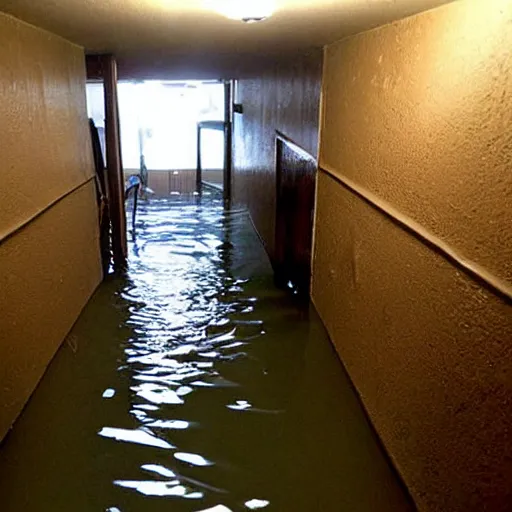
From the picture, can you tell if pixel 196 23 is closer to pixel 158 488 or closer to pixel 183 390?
pixel 183 390

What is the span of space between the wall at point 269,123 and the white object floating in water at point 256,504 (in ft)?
7.84

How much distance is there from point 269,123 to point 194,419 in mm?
3588

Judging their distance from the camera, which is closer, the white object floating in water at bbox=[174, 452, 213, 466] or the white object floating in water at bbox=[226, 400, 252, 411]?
the white object floating in water at bbox=[174, 452, 213, 466]

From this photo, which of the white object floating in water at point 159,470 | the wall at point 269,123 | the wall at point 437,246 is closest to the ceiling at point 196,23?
the wall at point 437,246

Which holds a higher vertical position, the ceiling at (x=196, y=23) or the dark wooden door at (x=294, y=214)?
the ceiling at (x=196, y=23)

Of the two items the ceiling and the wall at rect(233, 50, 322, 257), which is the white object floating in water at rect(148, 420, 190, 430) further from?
the wall at rect(233, 50, 322, 257)

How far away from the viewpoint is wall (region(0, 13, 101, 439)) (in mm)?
2340

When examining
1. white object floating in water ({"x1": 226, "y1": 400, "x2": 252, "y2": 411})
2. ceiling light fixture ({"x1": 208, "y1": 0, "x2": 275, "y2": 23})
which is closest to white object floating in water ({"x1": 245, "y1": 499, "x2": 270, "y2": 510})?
white object floating in water ({"x1": 226, "y1": 400, "x2": 252, "y2": 411})

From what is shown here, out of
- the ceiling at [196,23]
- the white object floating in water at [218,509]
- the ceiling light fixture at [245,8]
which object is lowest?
the white object floating in water at [218,509]

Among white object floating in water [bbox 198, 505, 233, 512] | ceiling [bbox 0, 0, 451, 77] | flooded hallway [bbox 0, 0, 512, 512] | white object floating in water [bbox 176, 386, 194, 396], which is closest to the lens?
flooded hallway [bbox 0, 0, 512, 512]

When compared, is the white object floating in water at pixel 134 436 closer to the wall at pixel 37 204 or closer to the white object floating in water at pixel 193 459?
the white object floating in water at pixel 193 459

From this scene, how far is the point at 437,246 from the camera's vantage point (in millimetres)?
1755

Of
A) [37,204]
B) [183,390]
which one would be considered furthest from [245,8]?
[183,390]

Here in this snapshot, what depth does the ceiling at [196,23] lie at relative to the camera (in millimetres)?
1852
